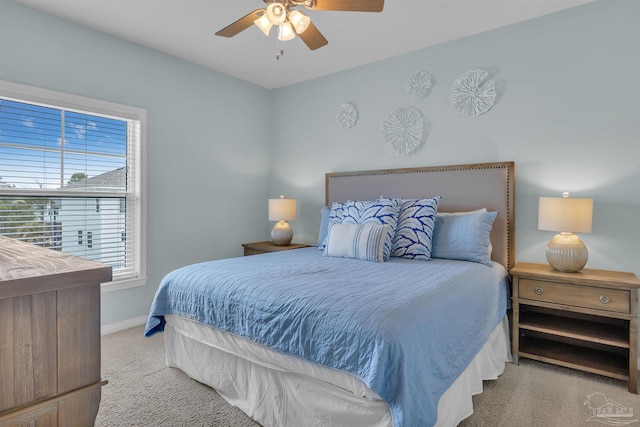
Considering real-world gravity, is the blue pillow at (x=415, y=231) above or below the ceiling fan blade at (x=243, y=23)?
below

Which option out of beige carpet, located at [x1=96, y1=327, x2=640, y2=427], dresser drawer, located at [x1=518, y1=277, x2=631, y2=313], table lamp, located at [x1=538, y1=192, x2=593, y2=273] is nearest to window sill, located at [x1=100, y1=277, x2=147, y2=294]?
beige carpet, located at [x1=96, y1=327, x2=640, y2=427]

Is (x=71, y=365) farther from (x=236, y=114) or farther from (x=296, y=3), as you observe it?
(x=236, y=114)

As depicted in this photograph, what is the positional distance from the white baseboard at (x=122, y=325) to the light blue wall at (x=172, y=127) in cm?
4

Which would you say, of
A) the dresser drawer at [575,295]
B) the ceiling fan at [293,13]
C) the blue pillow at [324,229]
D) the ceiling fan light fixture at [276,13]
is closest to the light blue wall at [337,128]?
the dresser drawer at [575,295]

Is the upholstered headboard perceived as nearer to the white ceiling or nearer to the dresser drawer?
the dresser drawer

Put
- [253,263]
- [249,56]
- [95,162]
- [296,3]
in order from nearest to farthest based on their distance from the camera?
[296,3]
[253,263]
[95,162]
[249,56]

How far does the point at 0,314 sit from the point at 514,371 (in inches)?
110

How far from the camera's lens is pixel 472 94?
10.2ft

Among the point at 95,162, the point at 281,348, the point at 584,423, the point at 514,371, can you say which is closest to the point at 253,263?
the point at 281,348

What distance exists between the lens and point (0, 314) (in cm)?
54

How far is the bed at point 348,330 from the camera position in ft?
4.64

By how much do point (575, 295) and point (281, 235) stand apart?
2716mm

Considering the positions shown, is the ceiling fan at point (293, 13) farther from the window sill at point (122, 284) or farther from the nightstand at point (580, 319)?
the window sill at point (122, 284)

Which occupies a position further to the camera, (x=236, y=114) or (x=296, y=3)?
(x=236, y=114)
